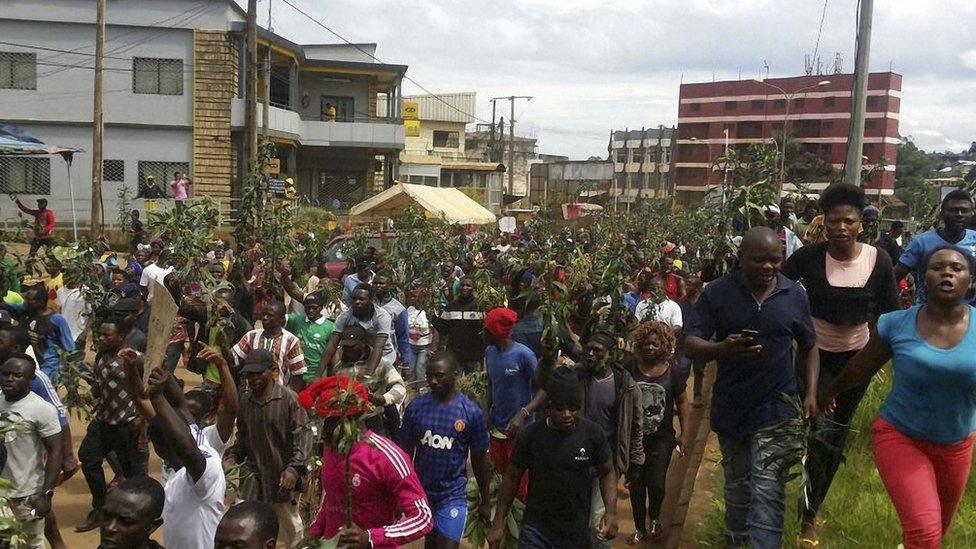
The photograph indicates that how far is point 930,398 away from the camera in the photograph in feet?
12.9

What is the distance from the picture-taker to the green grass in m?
5.82

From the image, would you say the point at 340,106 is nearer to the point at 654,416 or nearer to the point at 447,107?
the point at 447,107

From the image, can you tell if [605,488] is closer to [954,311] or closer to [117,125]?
[954,311]

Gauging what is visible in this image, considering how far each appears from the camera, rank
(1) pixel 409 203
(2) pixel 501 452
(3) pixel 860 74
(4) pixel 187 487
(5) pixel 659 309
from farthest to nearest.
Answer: (1) pixel 409 203
(3) pixel 860 74
(5) pixel 659 309
(2) pixel 501 452
(4) pixel 187 487

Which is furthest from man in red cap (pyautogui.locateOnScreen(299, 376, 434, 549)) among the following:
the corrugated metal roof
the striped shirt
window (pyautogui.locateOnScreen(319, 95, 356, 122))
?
the corrugated metal roof

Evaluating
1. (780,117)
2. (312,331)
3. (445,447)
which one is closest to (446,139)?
(780,117)

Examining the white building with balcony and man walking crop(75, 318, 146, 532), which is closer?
man walking crop(75, 318, 146, 532)

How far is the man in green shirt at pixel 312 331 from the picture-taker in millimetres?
8266

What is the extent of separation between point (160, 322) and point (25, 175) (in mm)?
29038

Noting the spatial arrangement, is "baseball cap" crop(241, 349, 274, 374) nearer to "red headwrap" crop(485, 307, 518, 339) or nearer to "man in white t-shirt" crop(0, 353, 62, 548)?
"man in white t-shirt" crop(0, 353, 62, 548)

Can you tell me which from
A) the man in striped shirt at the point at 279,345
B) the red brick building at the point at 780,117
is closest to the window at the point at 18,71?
the man in striped shirt at the point at 279,345

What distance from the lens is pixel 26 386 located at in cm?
558

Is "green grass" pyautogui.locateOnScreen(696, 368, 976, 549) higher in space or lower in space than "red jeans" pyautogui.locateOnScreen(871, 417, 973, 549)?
lower

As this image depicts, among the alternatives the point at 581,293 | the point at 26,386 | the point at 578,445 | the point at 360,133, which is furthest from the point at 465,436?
the point at 360,133
